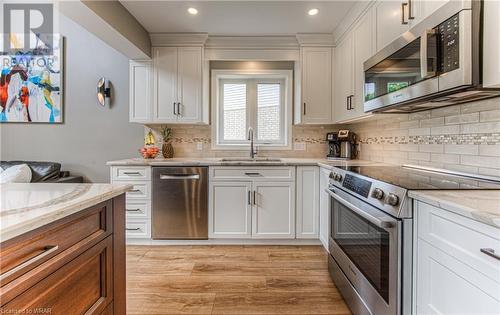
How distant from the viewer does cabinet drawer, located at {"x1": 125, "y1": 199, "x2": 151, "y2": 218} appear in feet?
9.29

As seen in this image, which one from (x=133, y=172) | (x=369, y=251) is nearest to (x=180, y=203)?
(x=133, y=172)

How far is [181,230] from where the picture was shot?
9.30 ft

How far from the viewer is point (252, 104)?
354 cm

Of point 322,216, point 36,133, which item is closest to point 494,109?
point 322,216

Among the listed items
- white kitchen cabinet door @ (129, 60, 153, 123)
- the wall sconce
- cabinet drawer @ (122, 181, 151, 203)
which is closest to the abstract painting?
the wall sconce

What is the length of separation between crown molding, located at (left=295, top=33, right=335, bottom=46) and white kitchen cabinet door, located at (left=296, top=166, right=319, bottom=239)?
1.48 m

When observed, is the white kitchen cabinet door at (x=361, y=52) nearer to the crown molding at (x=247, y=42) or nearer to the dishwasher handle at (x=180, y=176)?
the crown molding at (x=247, y=42)

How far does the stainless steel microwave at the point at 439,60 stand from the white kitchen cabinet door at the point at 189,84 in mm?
2008

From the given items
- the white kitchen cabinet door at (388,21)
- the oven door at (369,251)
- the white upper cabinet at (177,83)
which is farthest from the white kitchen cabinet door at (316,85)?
the oven door at (369,251)

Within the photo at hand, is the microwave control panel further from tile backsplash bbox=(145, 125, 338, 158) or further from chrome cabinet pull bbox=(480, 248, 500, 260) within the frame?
tile backsplash bbox=(145, 125, 338, 158)

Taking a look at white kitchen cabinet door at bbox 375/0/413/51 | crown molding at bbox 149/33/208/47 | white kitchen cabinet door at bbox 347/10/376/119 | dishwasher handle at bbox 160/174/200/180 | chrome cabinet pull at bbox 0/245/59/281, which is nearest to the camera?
chrome cabinet pull at bbox 0/245/59/281

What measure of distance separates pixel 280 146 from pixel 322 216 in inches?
43.8

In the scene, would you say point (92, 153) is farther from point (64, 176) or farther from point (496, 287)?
point (496, 287)

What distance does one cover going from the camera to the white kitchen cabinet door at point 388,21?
1742mm
